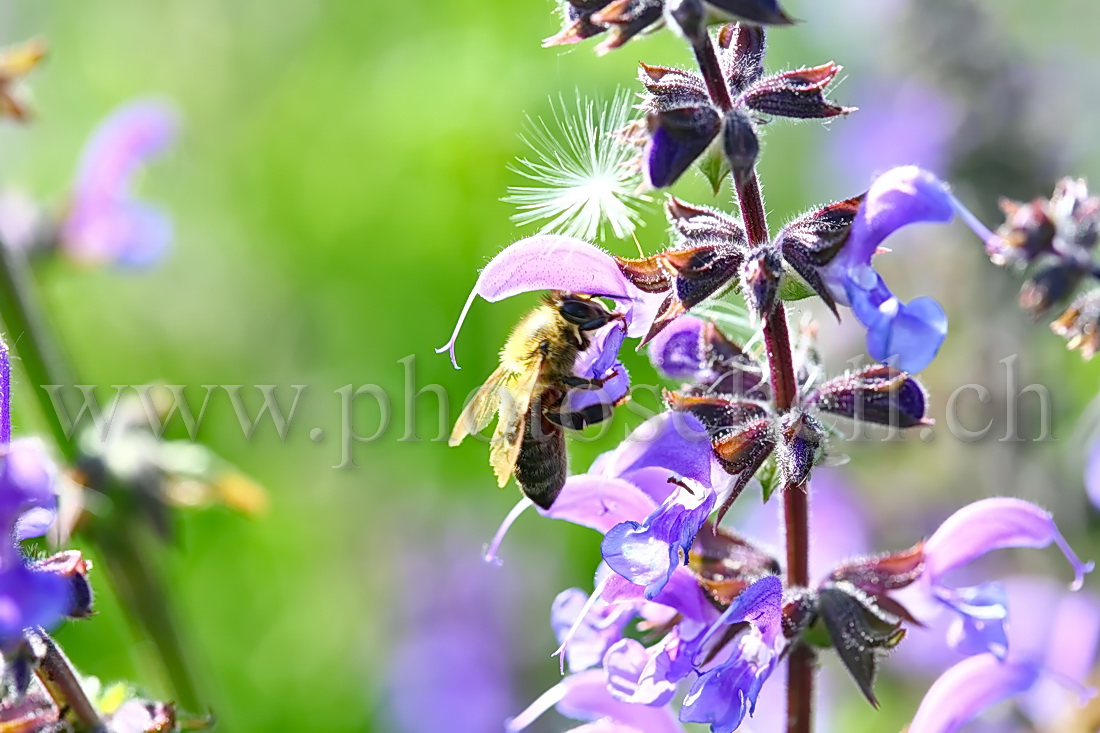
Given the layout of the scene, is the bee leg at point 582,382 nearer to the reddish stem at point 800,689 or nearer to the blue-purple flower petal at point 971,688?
the reddish stem at point 800,689

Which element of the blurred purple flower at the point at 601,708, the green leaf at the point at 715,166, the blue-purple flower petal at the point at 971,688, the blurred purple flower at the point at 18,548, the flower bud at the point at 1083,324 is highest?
the green leaf at the point at 715,166

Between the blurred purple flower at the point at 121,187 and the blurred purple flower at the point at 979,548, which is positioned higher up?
the blurred purple flower at the point at 121,187

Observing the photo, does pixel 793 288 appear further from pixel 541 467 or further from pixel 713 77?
pixel 541 467

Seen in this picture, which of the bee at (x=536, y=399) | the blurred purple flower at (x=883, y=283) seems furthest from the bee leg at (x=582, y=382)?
the blurred purple flower at (x=883, y=283)

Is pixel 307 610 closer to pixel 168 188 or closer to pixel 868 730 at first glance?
pixel 868 730

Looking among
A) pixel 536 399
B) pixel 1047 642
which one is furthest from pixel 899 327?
pixel 1047 642

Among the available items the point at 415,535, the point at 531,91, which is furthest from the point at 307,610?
the point at 531,91

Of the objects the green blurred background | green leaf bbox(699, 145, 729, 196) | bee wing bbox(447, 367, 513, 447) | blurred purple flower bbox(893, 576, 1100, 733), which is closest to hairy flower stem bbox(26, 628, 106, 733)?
bee wing bbox(447, 367, 513, 447)
